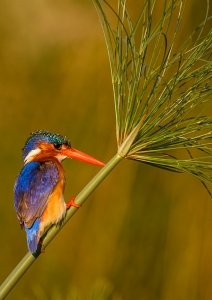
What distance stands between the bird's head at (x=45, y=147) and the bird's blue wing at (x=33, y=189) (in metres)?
0.05

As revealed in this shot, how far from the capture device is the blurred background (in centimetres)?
199

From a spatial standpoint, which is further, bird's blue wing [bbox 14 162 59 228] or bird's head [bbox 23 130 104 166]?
bird's head [bbox 23 130 104 166]

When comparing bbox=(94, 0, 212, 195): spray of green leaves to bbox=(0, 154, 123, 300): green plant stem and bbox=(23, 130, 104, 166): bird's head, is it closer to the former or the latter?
bbox=(0, 154, 123, 300): green plant stem

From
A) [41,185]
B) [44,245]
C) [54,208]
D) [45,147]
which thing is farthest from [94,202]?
[44,245]

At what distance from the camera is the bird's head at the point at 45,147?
174cm

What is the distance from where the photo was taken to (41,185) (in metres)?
1.59

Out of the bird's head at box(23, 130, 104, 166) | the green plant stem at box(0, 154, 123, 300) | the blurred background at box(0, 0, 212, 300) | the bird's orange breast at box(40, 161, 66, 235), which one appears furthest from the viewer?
the blurred background at box(0, 0, 212, 300)

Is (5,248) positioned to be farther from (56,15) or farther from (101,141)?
(56,15)

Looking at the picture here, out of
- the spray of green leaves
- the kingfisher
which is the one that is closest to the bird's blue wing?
the kingfisher

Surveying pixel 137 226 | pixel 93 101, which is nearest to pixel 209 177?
pixel 137 226

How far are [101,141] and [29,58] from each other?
324 mm

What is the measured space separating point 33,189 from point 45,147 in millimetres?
253

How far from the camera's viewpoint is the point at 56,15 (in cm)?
219

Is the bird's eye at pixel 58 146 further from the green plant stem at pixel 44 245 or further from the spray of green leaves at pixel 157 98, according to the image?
the green plant stem at pixel 44 245
